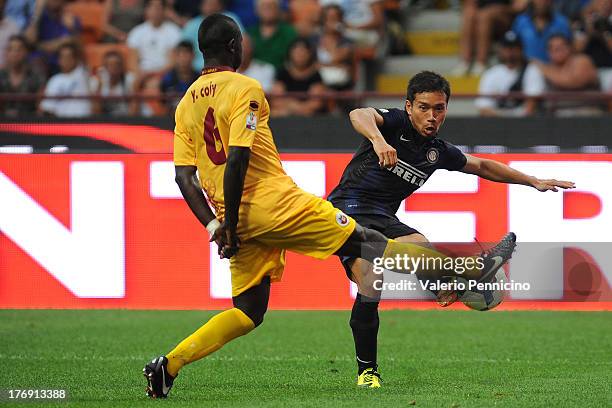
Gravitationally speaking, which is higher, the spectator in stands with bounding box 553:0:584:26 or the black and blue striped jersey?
the spectator in stands with bounding box 553:0:584:26

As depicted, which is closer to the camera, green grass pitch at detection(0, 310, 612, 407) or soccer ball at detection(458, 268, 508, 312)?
green grass pitch at detection(0, 310, 612, 407)

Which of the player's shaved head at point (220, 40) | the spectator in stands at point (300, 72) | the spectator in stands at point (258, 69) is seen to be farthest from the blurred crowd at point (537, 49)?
→ the player's shaved head at point (220, 40)

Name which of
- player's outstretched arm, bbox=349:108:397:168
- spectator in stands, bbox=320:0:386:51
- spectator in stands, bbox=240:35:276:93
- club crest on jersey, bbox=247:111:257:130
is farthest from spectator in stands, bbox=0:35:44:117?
club crest on jersey, bbox=247:111:257:130

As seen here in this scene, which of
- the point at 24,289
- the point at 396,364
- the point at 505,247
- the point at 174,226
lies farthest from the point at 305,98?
the point at 505,247

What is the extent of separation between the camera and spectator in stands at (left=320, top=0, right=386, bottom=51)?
16.2 meters

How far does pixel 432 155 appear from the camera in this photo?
7.59 metres

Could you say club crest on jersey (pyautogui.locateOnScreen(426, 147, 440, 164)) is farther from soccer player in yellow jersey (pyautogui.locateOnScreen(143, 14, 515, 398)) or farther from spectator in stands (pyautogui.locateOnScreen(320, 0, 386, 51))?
spectator in stands (pyautogui.locateOnScreen(320, 0, 386, 51))

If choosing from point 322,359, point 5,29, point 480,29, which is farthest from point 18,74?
point 322,359

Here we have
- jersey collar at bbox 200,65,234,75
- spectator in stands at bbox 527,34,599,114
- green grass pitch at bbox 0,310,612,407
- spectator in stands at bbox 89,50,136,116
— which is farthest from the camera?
spectator in stands at bbox 89,50,136,116

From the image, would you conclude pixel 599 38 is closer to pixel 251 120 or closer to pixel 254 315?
pixel 254 315

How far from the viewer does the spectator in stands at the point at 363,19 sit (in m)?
16.2

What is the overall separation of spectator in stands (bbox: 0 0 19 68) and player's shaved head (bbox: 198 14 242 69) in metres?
10.4

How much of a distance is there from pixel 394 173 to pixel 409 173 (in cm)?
9

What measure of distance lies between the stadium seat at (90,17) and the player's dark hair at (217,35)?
1089cm
